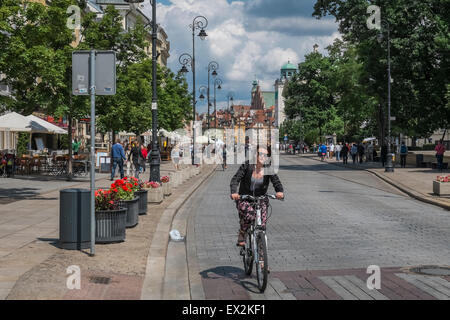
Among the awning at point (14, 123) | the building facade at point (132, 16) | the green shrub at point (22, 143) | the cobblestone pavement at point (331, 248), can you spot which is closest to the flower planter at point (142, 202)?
the cobblestone pavement at point (331, 248)

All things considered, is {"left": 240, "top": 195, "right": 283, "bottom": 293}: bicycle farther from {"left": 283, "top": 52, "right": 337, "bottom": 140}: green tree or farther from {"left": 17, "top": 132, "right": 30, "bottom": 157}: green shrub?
{"left": 283, "top": 52, "right": 337, "bottom": 140}: green tree

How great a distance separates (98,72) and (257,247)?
3.57 metres

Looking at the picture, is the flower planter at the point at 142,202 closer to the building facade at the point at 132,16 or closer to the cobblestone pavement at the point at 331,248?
the cobblestone pavement at the point at 331,248

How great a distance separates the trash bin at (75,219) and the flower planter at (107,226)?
53cm

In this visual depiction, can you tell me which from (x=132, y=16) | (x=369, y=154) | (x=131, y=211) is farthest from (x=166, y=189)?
(x=132, y=16)

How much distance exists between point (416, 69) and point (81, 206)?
33190 millimetres

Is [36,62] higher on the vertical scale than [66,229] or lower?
higher

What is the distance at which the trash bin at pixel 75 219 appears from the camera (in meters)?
9.39

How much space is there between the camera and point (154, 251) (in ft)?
31.9

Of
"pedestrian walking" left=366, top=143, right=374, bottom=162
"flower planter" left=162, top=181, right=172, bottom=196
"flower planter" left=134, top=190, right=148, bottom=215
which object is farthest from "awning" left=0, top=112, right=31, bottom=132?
"pedestrian walking" left=366, top=143, right=374, bottom=162

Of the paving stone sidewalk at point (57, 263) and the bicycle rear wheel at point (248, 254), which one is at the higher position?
the bicycle rear wheel at point (248, 254)

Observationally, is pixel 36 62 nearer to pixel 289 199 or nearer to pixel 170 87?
pixel 289 199
